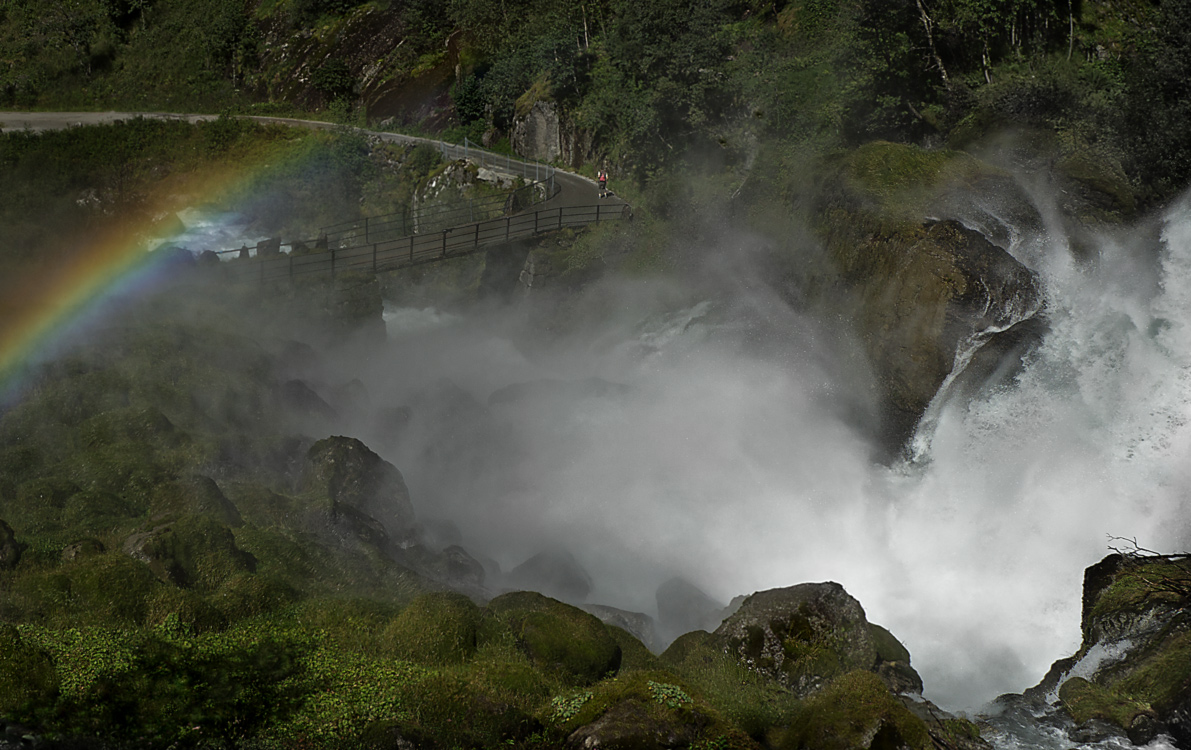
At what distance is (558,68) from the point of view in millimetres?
43562

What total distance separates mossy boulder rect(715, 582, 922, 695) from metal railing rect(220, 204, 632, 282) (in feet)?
70.3

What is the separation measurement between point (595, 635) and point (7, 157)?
42029mm

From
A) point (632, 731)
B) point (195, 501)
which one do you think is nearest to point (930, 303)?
point (632, 731)

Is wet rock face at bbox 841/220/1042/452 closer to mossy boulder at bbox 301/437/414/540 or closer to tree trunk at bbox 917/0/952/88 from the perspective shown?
tree trunk at bbox 917/0/952/88

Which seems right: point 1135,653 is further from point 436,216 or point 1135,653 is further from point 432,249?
point 436,216

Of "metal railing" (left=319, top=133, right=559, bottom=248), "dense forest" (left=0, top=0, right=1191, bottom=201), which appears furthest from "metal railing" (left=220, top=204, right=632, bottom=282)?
"dense forest" (left=0, top=0, right=1191, bottom=201)

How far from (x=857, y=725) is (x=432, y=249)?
27.6 metres

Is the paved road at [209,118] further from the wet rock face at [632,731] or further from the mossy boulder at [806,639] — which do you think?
the wet rock face at [632,731]

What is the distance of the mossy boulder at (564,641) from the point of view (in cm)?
1273

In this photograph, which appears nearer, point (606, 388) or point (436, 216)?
point (606, 388)

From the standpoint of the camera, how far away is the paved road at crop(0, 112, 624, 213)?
39.5 m

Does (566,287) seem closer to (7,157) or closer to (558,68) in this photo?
(558,68)

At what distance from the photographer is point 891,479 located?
23.0 meters

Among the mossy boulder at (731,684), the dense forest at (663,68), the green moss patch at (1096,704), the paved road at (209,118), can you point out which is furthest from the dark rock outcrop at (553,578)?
the paved road at (209,118)
